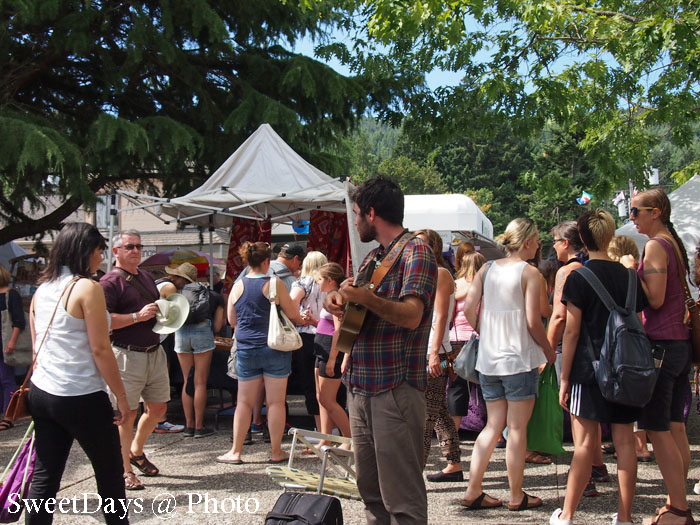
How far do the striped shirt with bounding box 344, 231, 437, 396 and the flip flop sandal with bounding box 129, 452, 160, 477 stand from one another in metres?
3.02

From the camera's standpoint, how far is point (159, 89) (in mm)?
11414

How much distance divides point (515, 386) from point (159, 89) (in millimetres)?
9167

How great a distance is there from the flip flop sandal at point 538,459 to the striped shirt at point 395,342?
3.21m

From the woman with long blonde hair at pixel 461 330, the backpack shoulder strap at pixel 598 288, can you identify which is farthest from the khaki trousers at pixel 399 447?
the woman with long blonde hair at pixel 461 330

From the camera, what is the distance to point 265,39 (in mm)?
11828

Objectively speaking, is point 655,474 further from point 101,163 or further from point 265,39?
point 265,39

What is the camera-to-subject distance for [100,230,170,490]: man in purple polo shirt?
15.7 ft

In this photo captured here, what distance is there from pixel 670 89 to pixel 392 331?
24.9ft

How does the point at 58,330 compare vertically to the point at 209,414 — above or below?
above

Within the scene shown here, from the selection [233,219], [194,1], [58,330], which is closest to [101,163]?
[233,219]

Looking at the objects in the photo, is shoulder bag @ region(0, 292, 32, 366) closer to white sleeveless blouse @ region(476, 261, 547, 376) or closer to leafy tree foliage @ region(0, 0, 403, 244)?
leafy tree foliage @ region(0, 0, 403, 244)

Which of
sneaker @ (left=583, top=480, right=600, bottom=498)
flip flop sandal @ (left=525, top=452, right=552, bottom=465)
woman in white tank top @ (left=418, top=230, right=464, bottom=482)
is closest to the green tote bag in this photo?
sneaker @ (left=583, top=480, right=600, bottom=498)

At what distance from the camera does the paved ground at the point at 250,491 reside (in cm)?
426

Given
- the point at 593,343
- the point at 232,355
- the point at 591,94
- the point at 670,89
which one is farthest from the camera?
the point at 591,94
